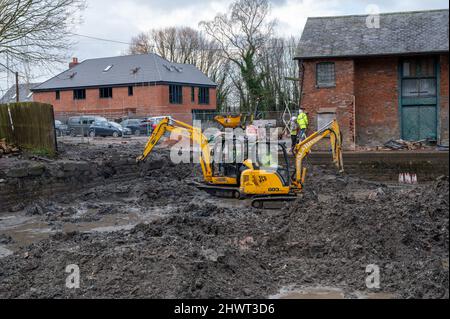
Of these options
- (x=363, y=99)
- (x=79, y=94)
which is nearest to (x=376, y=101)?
(x=363, y=99)

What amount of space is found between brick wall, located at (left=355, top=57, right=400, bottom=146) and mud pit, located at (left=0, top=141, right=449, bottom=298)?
12.6 metres

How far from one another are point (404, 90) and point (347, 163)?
20.9 ft

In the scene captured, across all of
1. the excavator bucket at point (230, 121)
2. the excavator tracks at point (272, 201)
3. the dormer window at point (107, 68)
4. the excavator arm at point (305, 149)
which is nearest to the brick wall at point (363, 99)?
the excavator bucket at point (230, 121)

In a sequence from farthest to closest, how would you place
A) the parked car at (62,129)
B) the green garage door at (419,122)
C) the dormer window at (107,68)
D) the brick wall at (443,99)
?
the dormer window at (107,68) < the parked car at (62,129) < the green garage door at (419,122) < the brick wall at (443,99)

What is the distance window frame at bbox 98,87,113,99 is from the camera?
5922cm

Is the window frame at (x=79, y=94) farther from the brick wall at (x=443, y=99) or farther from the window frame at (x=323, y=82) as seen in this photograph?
the brick wall at (x=443, y=99)

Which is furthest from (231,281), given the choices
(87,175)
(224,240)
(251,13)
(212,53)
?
(212,53)

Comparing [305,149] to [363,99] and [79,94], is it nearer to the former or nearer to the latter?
[363,99]

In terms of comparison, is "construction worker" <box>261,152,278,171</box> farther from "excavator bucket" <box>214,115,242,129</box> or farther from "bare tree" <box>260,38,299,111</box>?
"bare tree" <box>260,38,299,111</box>

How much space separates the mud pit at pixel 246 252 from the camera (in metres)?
8.02

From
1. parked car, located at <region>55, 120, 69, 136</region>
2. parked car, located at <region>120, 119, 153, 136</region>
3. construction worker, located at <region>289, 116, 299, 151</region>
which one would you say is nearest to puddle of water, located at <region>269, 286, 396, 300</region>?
construction worker, located at <region>289, 116, 299, 151</region>

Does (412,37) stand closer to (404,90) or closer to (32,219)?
(404,90)

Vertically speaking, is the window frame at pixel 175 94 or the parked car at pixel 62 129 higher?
the window frame at pixel 175 94

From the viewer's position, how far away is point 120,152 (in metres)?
24.1
